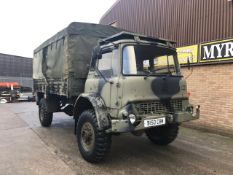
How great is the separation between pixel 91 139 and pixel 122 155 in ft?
3.02

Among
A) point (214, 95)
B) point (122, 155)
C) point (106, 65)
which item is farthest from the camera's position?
point (214, 95)

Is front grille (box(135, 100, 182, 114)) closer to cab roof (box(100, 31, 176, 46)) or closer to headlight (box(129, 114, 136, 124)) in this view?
headlight (box(129, 114, 136, 124))

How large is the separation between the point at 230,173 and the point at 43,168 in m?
3.50

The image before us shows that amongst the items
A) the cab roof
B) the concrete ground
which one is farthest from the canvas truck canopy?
the concrete ground

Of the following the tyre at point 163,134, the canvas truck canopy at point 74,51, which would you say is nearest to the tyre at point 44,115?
the canvas truck canopy at point 74,51

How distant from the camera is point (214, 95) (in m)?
8.37

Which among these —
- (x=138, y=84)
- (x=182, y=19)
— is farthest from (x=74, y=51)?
(x=182, y=19)

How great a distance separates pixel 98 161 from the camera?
205 inches

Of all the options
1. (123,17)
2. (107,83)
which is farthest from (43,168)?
(123,17)

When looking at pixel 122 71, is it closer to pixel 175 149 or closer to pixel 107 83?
pixel 107 83

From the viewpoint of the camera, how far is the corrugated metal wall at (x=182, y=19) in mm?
8094

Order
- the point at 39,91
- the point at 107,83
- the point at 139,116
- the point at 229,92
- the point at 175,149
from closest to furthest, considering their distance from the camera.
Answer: the point at 139,116 → the point at 107,83 → the point at 175,149 → the point at 229,92 → the point at 39,91

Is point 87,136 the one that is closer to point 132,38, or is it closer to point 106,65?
point 106,65

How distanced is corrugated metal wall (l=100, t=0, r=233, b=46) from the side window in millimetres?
4343
